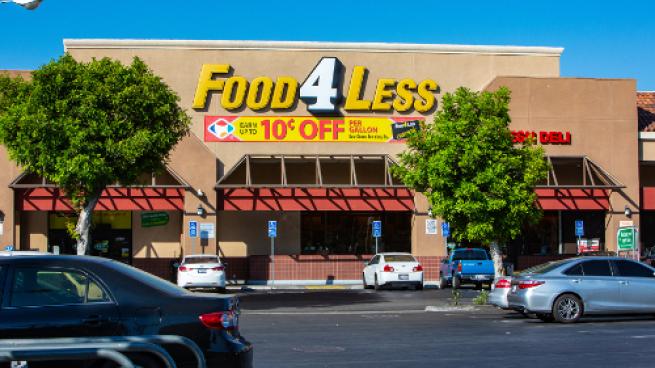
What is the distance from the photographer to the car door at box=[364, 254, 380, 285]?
35.1 meters

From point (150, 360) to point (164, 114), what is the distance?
21.3m

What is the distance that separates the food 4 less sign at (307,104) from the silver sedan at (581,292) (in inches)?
807

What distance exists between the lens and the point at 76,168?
26.8 m

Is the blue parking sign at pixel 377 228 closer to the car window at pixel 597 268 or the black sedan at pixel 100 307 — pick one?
the car window at pixel 597 268

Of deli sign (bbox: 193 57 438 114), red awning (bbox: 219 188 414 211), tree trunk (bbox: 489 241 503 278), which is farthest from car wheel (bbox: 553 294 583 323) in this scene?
deli sign (bbox: 193 57 438 114)

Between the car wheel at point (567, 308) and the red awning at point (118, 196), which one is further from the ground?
the red awning at point (118, 196)

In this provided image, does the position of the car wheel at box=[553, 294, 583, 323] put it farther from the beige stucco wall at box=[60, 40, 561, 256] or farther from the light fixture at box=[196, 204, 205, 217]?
the light fixture at box=[196, 204, 205, 217]

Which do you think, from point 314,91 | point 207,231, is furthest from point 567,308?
point 314,91

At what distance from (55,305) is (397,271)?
86.4 ft

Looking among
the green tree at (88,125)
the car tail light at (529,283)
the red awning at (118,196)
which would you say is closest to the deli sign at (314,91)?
the red awning at (118,196)

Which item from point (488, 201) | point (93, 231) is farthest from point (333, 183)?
point (488, 201)

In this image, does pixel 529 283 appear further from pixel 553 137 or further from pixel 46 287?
pixel 553 137

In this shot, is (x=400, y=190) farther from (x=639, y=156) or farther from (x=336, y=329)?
(x=336, y=329)

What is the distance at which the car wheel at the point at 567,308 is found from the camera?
19.0 meters
